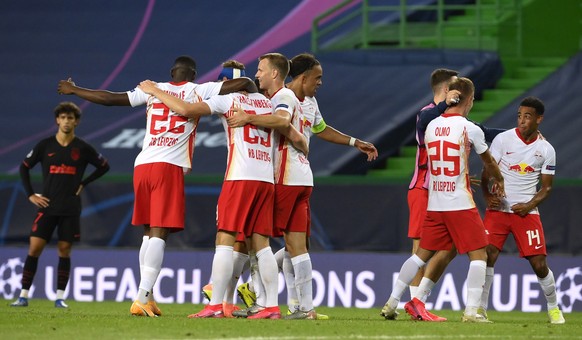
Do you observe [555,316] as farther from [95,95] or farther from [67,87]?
[67,87]

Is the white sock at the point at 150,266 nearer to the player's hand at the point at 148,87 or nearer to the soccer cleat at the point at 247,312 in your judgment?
the soccer cleat at the point at 247,312

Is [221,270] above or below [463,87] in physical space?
below

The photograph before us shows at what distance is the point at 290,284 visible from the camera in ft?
36.3

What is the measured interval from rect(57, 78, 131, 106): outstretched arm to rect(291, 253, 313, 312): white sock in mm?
1812

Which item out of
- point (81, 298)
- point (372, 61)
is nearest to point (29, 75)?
point (372, 61)

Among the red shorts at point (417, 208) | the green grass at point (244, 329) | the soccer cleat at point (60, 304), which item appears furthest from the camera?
the soccer cleat at point (60, 304)

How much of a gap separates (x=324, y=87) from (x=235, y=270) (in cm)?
906

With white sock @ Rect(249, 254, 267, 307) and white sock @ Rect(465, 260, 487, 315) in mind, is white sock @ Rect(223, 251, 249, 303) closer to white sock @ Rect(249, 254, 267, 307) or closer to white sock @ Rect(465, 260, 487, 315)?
white sock @ Rect(249, 254, 267, 307)

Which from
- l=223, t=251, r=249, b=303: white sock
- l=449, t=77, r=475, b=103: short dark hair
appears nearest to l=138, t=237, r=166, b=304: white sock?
l=223, t=251, r=249, b=303: white sock

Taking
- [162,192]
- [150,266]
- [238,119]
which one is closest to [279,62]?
[238,119]

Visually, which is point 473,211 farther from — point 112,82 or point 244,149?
point 112,82

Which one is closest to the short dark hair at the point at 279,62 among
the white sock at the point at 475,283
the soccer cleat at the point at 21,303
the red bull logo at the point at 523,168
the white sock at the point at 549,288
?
the white sock at the point at 475,283

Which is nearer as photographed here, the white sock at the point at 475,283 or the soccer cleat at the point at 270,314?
the soccer cleat at the point at 270,314

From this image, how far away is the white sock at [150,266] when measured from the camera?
396 inches
